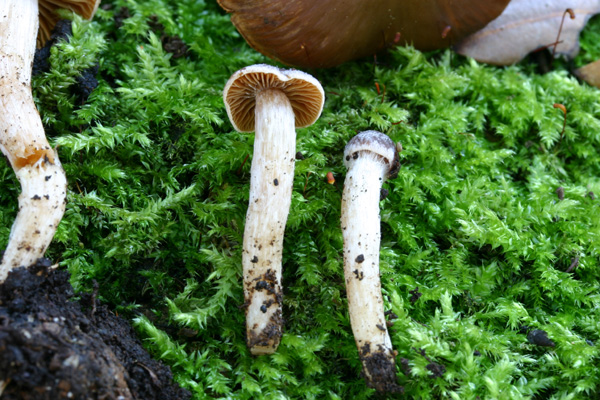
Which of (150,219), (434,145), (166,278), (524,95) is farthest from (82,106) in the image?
(524,95)

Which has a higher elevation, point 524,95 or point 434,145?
point 524,95

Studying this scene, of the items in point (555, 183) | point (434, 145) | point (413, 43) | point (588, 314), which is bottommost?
point (588, 314)

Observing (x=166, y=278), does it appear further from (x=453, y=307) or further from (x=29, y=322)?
(x=453, y=307)

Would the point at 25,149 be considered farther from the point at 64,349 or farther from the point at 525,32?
the point at 525,32

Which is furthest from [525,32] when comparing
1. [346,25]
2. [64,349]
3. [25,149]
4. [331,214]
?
[64,349]

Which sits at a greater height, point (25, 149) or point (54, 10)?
point (54, 10)

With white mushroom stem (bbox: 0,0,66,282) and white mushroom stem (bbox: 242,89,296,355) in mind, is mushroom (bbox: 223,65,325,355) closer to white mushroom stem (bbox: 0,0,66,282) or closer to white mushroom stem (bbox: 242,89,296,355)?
white mushroom stem (bbox: 242,89,296,355)

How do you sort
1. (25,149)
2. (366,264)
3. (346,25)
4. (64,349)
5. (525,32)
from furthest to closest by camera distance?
(525,32), (346,25), (366,264), (25,149), (64,349)
